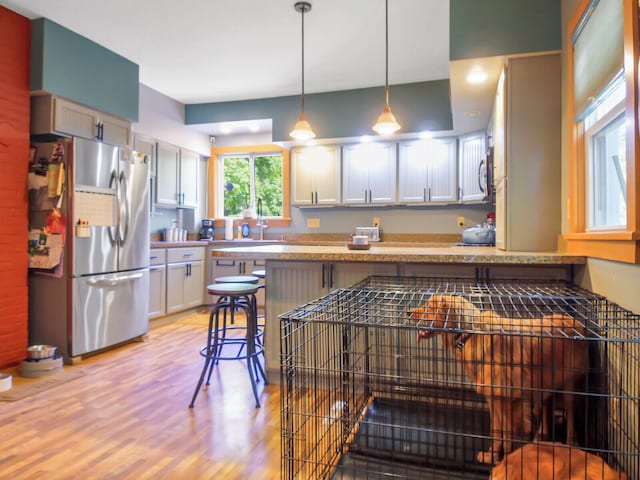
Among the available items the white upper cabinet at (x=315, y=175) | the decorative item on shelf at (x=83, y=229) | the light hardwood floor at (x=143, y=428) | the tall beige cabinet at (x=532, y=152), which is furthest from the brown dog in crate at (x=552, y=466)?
the white upper cabinet at (x=315, y=175)

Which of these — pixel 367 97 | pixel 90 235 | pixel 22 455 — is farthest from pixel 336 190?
pixel 22 455

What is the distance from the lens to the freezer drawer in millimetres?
3325

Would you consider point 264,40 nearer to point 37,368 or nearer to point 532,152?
point 532,152

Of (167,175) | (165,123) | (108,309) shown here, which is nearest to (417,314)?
(108,309)

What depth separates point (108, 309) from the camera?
141 inches

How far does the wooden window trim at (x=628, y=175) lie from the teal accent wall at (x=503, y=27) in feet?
0.77

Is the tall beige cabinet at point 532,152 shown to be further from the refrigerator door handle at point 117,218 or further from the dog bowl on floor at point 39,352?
the dog bowl on floor at point 39,352

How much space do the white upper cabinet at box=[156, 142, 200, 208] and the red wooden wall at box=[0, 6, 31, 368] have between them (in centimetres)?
173

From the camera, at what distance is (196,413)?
7.83ft

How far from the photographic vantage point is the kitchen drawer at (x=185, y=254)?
4.75m

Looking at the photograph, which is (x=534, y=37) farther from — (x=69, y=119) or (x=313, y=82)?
(x=69, y=119)

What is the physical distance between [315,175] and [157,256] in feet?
7.25

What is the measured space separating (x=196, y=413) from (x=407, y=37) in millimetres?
3472

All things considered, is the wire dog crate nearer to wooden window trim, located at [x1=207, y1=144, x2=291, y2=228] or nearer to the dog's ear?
the dog's ear
